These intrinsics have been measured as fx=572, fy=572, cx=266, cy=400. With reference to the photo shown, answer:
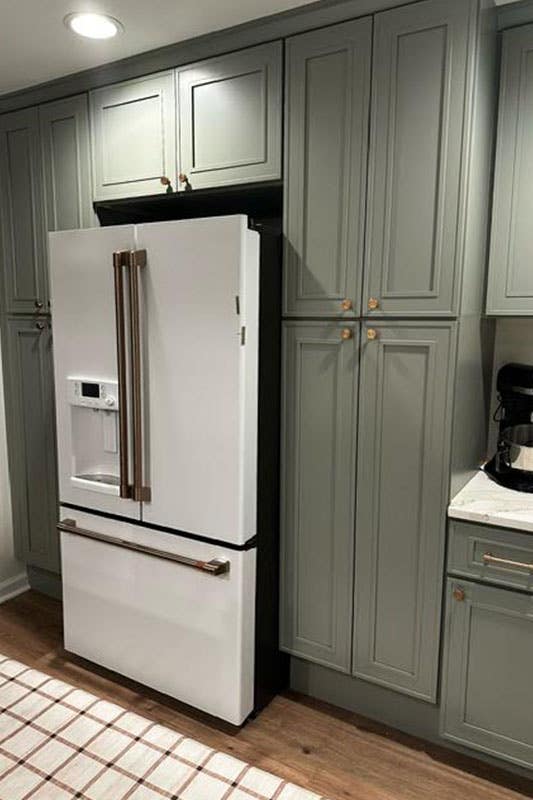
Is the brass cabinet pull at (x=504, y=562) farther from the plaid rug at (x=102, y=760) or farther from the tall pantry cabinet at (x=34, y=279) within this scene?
the tall pantry cabinet at (x=34, y=279)

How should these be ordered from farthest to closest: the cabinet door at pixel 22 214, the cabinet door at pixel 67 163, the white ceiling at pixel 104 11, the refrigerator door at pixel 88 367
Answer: the cabinet door at pixel 22 214 < the cabinet door at pixel 67 163 < the refrigerator door at pixel 88 367 < the white ceiling at pixel 104 11

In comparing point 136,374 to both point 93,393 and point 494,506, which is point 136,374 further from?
point 494,506

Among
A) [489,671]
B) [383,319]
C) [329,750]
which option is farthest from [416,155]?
[329,750]

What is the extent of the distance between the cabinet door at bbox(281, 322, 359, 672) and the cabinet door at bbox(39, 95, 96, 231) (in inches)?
44.6

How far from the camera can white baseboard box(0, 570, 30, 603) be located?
9.82 feet

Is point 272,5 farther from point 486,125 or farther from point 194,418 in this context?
point 194,418

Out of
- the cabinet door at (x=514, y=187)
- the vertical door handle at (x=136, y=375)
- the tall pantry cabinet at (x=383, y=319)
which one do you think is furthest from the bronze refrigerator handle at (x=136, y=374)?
the cabinet door at (x=514, y=187)

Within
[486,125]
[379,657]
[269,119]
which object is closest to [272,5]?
[269,119]

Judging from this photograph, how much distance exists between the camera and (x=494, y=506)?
180 centimetres

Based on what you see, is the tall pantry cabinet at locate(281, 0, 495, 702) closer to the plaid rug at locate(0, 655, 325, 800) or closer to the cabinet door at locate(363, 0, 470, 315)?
the cabinet door at locate(363, 0, 470, 315)

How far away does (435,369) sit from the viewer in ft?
5.88

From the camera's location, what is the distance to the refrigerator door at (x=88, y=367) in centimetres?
209

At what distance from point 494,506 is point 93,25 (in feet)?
6.78

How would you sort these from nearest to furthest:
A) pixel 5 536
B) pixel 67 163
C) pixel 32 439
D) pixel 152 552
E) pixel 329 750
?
pixel 329 750 < pixel 152 552 < pixel 67 163 < pixel 32 439 < pixel 5 536
